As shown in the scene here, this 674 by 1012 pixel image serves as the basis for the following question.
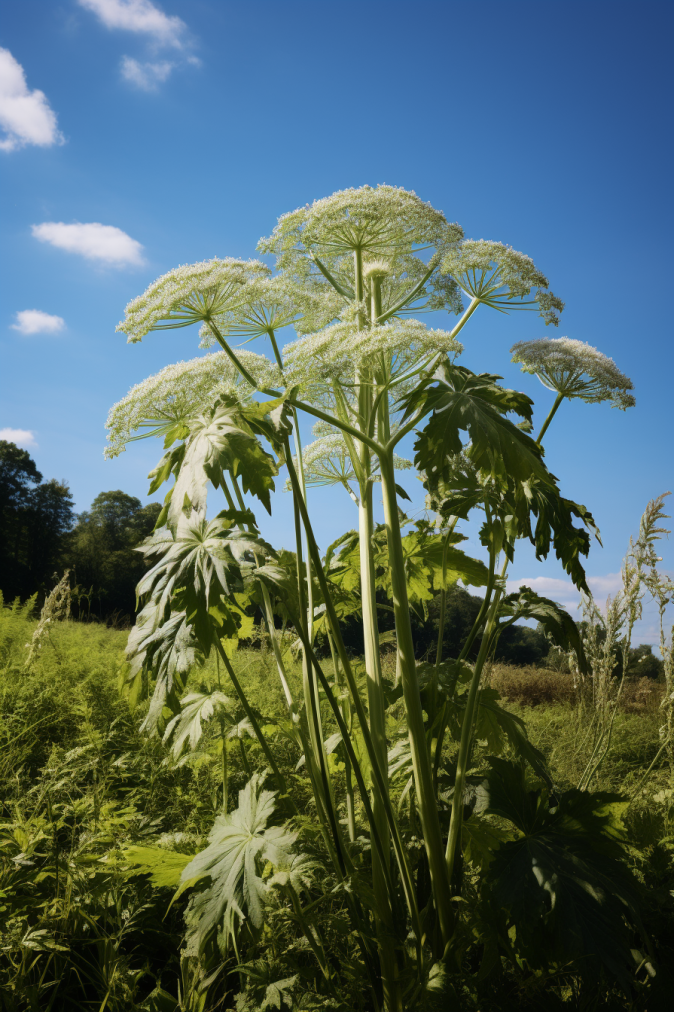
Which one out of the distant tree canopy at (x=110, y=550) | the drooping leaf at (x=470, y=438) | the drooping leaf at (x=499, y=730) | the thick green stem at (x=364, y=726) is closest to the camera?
the thick green stem at (x=364, y=726)

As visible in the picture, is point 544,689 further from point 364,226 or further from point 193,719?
point 364,226

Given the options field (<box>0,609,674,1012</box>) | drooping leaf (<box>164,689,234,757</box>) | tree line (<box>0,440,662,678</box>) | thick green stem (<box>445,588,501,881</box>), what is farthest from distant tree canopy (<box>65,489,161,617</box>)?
thick green stem (<box>445,588,501,881</box>)

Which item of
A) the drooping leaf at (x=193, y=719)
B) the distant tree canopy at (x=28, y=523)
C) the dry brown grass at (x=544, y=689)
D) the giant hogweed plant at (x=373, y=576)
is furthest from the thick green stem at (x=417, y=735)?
the distant tree canopy at (x=28, y=523)

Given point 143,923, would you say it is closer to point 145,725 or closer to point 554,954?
point 145,725

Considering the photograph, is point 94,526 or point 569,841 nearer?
point 569,841

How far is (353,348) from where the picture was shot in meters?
1.73

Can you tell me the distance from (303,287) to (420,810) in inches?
80.4

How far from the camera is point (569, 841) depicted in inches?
71.0

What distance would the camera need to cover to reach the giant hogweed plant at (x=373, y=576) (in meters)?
1.66

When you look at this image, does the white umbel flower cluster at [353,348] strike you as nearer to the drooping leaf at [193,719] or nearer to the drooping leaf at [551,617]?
the drooping leaf at [551,617]

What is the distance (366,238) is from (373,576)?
1.28 metres

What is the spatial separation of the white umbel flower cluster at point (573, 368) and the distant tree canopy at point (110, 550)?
19.1m

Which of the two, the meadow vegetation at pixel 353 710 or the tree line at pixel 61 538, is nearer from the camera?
the meadow vegetation at pixel 353 710

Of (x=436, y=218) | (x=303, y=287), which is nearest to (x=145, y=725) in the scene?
(x=303, y=287)
